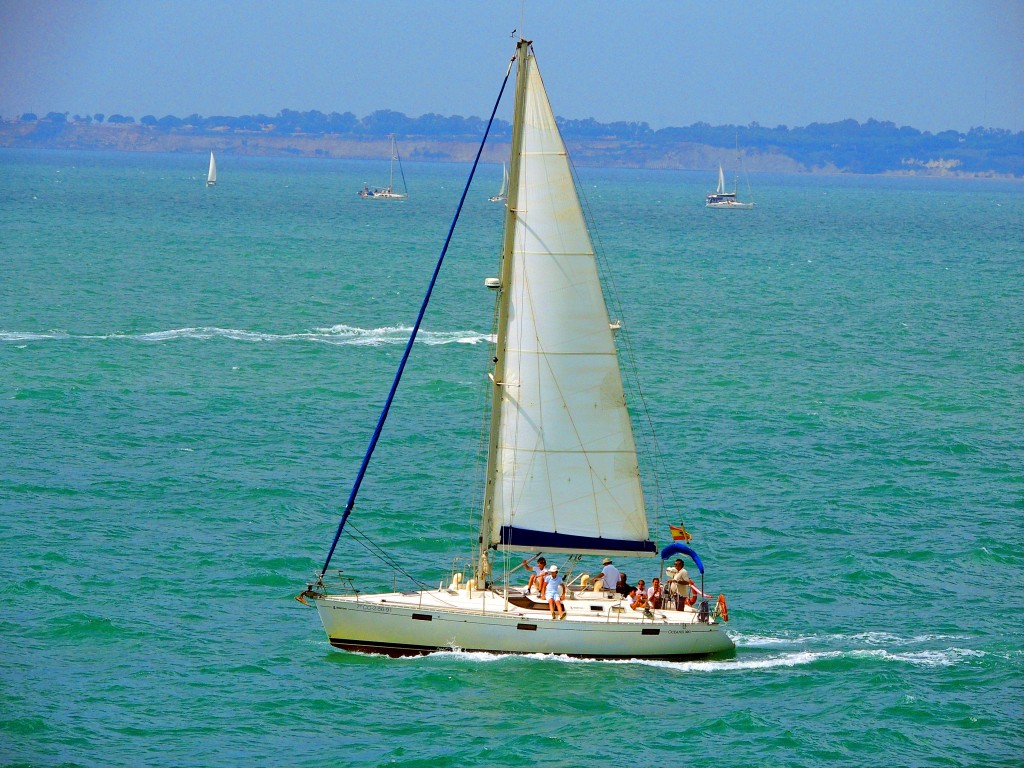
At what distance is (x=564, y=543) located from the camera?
127 feet

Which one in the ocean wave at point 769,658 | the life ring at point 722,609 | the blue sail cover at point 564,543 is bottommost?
the ocean wave at point 769,658

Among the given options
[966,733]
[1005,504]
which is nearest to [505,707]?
[966,733]

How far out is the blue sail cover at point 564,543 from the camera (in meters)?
38.6

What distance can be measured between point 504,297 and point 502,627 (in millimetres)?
8269

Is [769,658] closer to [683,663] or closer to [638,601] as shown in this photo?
[683,663]

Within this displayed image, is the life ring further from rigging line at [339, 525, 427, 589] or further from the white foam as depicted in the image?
the white foam

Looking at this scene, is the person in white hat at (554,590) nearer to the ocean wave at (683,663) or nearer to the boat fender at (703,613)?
the ocean wave at (683,663)

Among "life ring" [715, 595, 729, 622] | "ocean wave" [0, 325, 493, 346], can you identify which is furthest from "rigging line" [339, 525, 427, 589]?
"ocean wave" [0, 325, 493, 346]

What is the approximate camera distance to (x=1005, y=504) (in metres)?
54.2

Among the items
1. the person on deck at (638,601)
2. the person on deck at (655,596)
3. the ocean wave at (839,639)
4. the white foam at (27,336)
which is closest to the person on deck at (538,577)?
the person on deck at (638,601)

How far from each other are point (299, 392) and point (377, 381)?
4.91 m

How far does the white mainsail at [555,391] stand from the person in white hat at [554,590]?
1.22 meters

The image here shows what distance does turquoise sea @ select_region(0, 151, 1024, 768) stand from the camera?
34938 millimetres

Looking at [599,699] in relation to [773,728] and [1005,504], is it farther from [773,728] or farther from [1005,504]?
[1005,504]
